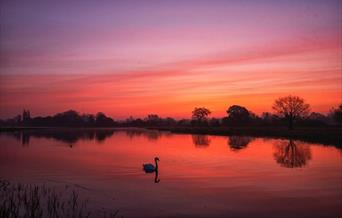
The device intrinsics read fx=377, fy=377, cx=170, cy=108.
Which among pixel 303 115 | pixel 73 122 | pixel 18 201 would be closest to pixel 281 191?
pixel 18 201

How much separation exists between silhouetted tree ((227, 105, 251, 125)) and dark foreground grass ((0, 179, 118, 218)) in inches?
4218

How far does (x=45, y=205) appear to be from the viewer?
14.5 m

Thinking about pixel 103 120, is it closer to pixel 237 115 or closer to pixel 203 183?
pixel 237 115

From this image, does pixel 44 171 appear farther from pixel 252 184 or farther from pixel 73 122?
pixel 73 122

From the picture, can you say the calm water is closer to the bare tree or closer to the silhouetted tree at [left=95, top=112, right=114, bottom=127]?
the bare tree

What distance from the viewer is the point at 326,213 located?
14297mm

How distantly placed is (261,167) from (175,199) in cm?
1260

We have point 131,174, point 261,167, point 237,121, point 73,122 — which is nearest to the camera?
point 131,174

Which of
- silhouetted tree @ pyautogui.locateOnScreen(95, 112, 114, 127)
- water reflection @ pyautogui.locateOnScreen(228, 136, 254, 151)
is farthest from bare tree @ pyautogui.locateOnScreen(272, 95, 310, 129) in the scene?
silhouetted tree @ pyautogui.locateOnScreen(95, 112, 114, 127)

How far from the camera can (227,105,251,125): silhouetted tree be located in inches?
4788

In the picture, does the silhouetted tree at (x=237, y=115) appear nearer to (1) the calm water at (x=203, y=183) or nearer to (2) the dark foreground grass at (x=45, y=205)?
(1) the calm water at (x=203, y=183)

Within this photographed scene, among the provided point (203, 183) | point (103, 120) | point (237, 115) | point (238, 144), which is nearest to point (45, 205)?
point (203, 183)

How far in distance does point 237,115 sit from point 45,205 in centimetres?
11217

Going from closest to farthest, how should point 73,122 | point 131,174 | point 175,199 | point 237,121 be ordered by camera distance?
point 175,199 → point 131,174 → point 237,121 → point 73,122
